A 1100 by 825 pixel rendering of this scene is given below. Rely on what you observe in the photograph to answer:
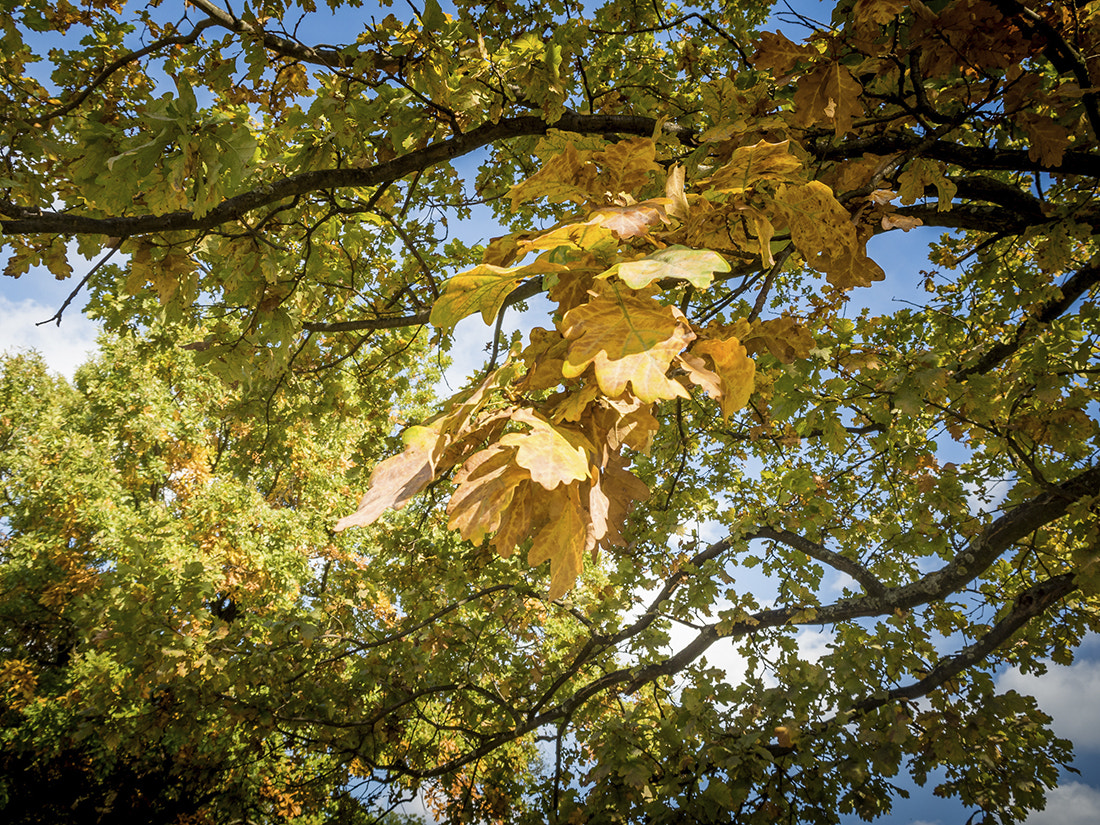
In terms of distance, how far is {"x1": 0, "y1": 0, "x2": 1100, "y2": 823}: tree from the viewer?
868 mm

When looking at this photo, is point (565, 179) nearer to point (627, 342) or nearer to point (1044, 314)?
point (627, 342)

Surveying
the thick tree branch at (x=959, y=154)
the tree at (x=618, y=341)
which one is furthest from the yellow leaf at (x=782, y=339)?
the thick tree branch at (x=959, y=154)

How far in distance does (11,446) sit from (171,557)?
1032 centimetres

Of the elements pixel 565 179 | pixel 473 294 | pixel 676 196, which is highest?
pixel 565 179

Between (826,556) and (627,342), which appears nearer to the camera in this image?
(627,342)

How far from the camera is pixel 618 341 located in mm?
713

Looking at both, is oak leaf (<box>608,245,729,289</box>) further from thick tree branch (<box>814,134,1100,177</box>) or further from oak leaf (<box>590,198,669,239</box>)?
thick tree branch (<box>814,134,1100,177</box>)

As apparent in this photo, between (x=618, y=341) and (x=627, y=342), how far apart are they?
13 millimetres

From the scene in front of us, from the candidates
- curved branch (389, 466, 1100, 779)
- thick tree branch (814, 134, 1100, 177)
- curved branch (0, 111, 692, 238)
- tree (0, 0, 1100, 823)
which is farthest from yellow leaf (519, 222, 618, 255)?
curved branch (389, 466, 1100, 779)

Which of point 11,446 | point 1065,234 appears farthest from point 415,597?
point 11,446

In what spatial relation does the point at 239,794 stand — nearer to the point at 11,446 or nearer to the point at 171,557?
the point at 171,557

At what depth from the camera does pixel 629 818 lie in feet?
10.5

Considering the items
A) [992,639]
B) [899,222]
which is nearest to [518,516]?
[899,222]

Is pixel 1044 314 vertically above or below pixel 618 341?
above
